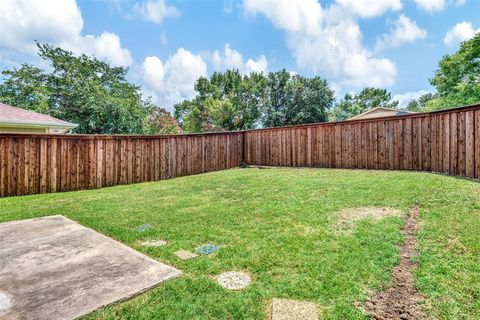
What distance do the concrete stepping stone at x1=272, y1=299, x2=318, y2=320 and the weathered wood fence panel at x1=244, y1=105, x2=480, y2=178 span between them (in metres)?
5.91

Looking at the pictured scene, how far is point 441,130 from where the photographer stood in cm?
659

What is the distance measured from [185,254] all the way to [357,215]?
2.53 m

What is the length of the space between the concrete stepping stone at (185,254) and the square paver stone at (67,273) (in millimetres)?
241

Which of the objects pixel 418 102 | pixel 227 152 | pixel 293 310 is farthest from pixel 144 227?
pixel 418 102

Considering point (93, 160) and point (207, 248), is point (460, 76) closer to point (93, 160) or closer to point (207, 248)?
point (93, 160)

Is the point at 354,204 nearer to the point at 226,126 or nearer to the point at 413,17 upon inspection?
the point at 413,17

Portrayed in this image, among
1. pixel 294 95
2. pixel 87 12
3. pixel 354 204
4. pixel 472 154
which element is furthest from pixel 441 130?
pixel 294 95

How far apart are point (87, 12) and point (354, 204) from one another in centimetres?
1320

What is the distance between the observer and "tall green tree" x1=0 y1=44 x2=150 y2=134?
15312mm

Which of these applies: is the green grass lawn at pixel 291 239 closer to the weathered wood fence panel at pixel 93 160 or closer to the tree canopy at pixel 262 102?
the weathered wood fence panel at pixel 93 160

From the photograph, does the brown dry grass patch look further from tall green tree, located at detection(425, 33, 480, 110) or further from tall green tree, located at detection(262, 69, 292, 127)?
tall green tree, located at detection(262, 69, 292, 127)

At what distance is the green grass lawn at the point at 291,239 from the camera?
6.20 ft

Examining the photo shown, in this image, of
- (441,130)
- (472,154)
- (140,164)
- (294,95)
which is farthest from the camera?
(294,95)

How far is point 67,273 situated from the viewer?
7.66 feet
